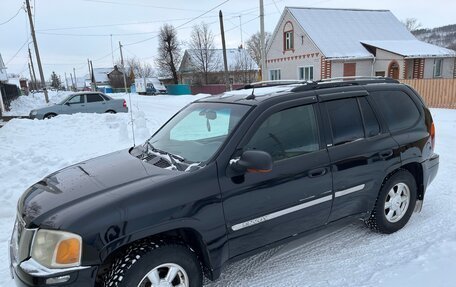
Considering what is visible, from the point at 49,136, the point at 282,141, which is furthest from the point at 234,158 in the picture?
the point at 49,136

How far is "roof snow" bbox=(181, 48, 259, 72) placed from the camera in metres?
48.9

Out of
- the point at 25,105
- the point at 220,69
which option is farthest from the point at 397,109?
the point at 220,69

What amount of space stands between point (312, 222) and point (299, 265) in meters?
0.46

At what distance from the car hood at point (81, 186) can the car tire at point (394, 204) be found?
2436 mm

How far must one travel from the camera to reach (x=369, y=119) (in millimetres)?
3725

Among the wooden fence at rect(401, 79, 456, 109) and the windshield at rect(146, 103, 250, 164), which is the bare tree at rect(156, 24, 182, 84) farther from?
the windshield at rect(146, 103, 250, 164)

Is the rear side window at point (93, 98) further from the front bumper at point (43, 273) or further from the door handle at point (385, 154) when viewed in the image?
the door handle at point (385, 154)

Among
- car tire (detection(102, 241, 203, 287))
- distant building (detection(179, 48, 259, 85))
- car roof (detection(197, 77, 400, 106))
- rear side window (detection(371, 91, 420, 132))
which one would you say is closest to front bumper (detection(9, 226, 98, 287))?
car tire (detection(102, 241, 203, 287))

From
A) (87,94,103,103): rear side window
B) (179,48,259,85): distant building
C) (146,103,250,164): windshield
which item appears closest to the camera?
(146,103,250,164): windshield

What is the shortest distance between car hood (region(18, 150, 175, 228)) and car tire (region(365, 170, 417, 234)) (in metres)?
2.44

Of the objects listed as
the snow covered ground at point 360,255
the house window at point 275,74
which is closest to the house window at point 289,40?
the house window at point 275,74

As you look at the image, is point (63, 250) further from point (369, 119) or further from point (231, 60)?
point (231, 60)

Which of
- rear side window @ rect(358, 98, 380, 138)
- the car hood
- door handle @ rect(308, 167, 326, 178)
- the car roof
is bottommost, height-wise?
door handle @ rect(308, 167, 326, 178)

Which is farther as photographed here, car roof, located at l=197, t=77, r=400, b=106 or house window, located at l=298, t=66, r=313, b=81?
house window, located at l=298, t=66, r=313, b=81
